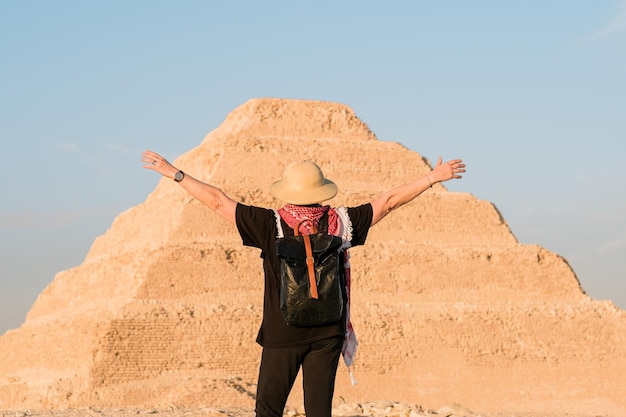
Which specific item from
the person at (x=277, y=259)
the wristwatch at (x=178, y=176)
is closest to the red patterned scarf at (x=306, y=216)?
the person at (x=277, y=259)

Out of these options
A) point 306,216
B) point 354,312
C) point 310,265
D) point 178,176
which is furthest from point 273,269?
point 354,312

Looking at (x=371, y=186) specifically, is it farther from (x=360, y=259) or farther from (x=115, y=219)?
(x=115, y=219)

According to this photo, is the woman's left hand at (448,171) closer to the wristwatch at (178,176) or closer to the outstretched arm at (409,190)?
the outstretched arm at (409,190)

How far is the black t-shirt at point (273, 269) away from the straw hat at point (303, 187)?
22 cm

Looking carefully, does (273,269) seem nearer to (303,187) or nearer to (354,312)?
(303,187)

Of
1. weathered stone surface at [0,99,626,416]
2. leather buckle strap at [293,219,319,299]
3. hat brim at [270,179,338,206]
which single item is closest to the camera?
leather buckle strap at [293,219,319,299]

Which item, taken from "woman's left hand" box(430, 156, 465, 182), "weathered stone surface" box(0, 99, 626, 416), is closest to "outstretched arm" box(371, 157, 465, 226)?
"woman's left hand" box(430, 156, 465, 182)

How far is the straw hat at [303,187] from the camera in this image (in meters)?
9.16

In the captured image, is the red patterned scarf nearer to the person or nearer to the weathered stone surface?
the person

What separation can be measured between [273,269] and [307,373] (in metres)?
0.79

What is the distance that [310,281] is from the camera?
336 inches

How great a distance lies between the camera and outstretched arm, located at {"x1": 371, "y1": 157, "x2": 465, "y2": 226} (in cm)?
927

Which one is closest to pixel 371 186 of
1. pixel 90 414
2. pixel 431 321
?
pixel 431 321

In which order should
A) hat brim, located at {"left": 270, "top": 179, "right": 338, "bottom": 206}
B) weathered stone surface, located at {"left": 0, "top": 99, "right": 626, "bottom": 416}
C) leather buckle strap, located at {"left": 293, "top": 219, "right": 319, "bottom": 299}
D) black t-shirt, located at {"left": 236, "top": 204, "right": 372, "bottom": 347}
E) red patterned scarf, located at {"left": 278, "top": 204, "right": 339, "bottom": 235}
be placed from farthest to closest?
weathered stone surface, located at {"left": 0, "top": 99, "right": 626, "bottom": 416} → hat brim, located at {"left": 270, "top": 179, "right": 338, "bottom": 206} → red patterned scarf, located at {"left": 278, "top": 204, "right": 339, "bottom": 235} → black t-shirt, located at {"left": 236, "top": 204, "right": 372, "bottom": 347} → leather buckle strap, located at {"left": 293, "top": 219, "right": 319, "bottom": 299}
